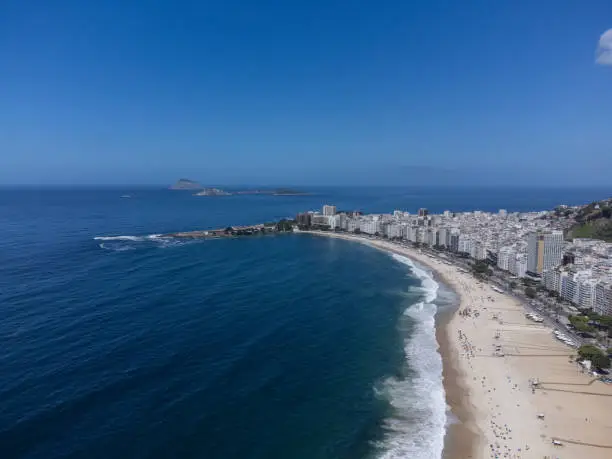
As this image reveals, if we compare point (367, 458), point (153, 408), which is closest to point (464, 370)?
point (367, 458)

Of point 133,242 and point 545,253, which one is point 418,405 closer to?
point 545,253

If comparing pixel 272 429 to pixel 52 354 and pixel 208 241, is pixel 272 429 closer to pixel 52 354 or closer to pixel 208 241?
pixel 52 354

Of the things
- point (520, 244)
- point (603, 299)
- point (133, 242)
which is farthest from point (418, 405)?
point (133, 242)

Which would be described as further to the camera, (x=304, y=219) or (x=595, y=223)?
(x=304, y=219)

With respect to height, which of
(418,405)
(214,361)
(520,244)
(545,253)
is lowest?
(418,405)

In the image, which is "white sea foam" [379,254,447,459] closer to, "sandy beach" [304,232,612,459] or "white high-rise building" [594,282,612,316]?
"sandy beach" [304,232,612,459]

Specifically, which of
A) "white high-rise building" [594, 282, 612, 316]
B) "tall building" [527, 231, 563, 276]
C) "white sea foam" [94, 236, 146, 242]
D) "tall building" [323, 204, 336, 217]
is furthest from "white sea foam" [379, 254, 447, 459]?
"tall building" [323, 204, 336, 217]

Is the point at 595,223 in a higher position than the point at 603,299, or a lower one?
→ higher
